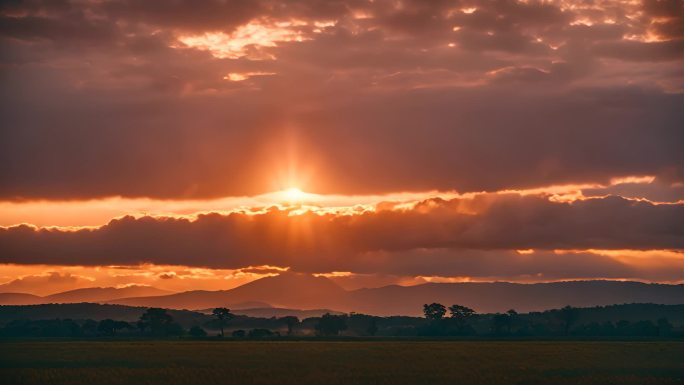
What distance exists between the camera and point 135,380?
112625 millimetres

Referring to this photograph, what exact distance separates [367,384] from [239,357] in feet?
179

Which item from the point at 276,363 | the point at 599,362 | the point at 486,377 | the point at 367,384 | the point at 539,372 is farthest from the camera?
the point at 599,362

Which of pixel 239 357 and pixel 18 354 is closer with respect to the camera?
pixel 239 357

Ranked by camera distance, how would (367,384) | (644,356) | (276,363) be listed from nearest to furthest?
(367,384) < (276,363) < (644,356)

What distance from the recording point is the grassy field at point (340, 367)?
113 m

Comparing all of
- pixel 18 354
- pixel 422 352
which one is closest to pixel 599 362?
pixel 422 352

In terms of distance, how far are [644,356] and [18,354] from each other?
11387 centimetres

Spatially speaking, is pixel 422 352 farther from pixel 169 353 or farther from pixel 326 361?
pixel 169 353

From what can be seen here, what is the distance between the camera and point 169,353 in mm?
170750

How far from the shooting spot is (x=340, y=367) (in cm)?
13250

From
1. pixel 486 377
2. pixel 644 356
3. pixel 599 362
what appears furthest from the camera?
pixel 644 356

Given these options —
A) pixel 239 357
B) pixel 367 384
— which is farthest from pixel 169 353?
pixel 367 384

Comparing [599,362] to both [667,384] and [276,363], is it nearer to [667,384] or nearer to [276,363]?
[667,384]

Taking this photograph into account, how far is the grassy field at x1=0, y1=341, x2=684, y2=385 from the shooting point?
112750 millimetres
